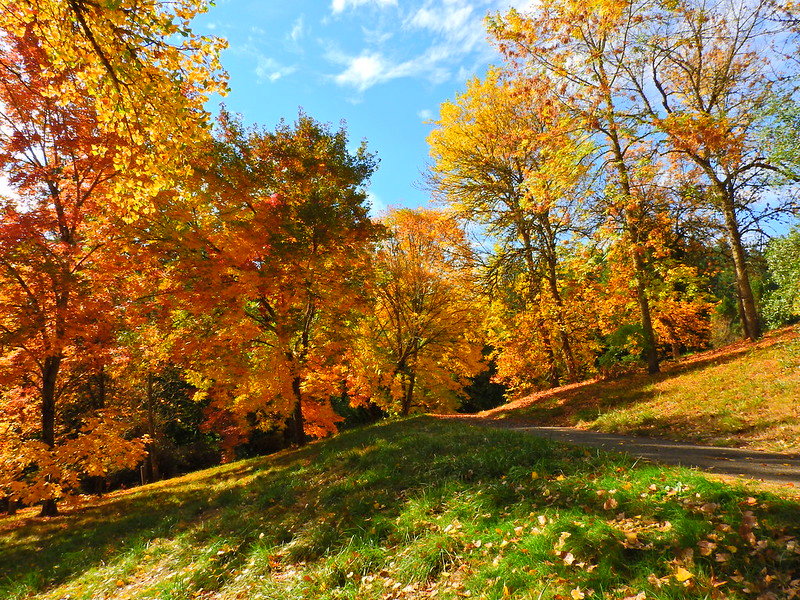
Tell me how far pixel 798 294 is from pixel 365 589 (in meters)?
11.6

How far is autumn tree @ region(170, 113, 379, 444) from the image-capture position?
10.2 meters

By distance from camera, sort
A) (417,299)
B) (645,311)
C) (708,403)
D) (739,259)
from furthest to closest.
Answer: (417,299) < (739,259) < (645,311) < (708,403)

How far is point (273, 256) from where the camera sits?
1070 cm

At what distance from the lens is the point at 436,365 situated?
1747 centimetres

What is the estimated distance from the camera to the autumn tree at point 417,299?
49.0 feet

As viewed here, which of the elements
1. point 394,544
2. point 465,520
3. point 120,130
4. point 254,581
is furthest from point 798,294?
point 120,130

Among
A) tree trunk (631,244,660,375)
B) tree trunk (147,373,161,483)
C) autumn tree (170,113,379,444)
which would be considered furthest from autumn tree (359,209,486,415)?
tree trunk (147,373,161,483)

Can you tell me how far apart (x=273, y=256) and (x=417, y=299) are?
6533mm

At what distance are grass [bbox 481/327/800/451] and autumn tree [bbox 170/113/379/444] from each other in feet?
23.6

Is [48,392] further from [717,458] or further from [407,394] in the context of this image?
[717,458]

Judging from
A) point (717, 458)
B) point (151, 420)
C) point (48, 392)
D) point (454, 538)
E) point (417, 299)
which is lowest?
point (717, 458)

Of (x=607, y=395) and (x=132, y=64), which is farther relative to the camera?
(x=607, y=395)

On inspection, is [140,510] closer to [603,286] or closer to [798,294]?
[798,294]

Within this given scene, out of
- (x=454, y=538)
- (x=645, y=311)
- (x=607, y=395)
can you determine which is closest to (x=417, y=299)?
(x=607, y=395)
